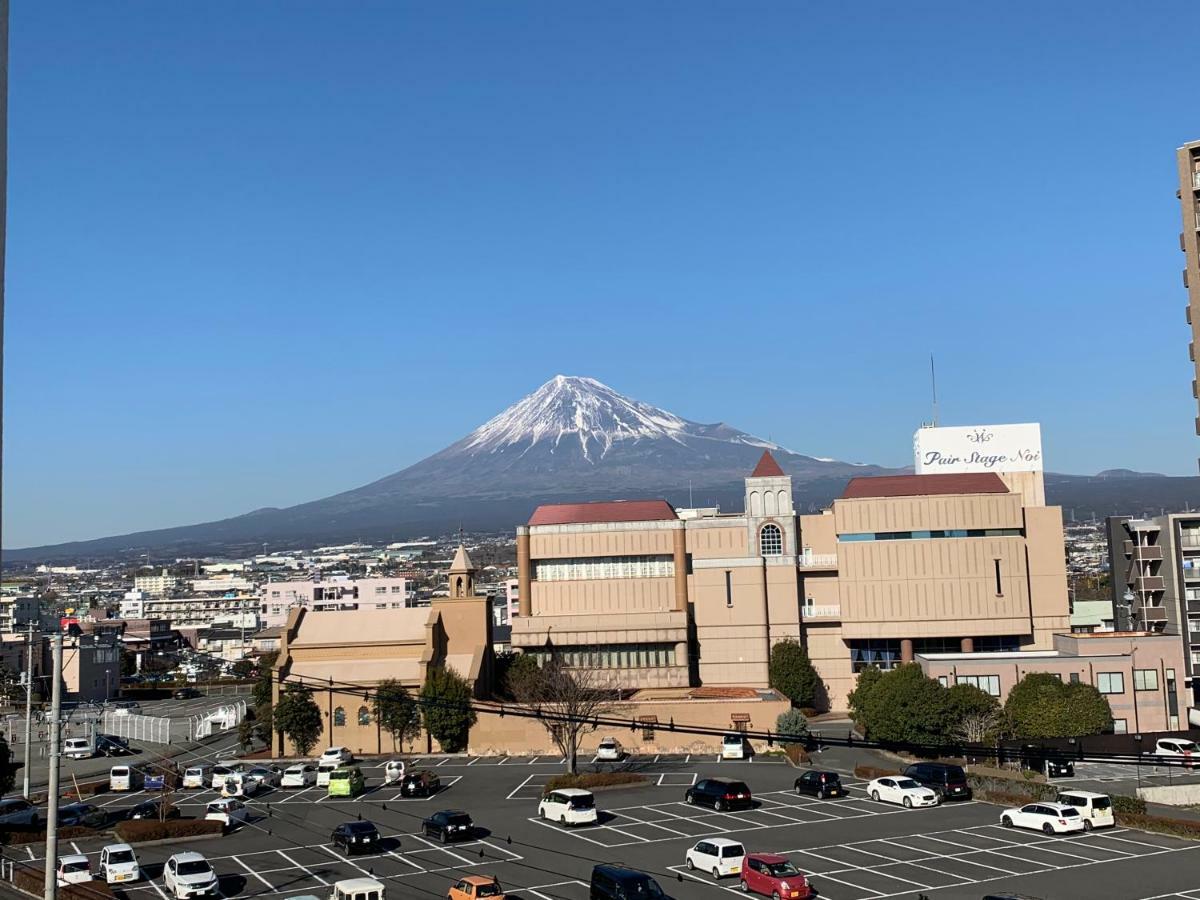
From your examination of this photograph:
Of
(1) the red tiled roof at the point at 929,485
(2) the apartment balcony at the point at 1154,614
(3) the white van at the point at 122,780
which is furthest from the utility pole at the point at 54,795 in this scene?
(2) the apartment balcony at the point at 1154,614

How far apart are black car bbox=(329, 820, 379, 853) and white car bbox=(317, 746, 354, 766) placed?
1484 centimetres

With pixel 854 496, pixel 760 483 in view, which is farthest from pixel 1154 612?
pixel 760 483

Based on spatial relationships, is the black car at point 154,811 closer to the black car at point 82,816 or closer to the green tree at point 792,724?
the black car at point 82,816

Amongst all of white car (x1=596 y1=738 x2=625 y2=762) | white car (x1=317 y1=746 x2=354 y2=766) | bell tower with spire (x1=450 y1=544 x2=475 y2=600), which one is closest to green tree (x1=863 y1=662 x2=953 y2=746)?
white car (x1=596 y1=738 x2=625 y2=762)

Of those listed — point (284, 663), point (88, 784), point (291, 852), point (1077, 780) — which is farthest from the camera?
point (284, 663)

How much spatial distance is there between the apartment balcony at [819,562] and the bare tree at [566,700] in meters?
15.3

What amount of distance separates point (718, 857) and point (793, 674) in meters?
36.3

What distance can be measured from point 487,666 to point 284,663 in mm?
10785

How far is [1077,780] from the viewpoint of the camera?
4650 cm

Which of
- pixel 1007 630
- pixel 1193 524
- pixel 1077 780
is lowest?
pixel 1077 780

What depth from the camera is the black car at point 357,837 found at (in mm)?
35125

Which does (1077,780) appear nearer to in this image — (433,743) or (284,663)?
(433,743)

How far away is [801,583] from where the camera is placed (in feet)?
230

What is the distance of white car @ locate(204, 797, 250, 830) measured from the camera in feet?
130
